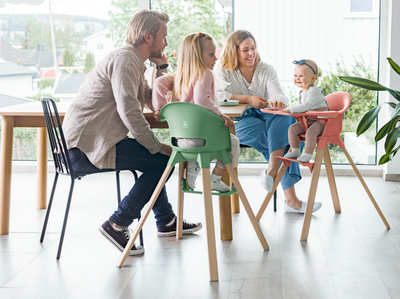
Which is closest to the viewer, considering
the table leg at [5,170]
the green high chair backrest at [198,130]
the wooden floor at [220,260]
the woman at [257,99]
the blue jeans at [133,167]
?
the wooden floor at [220,260]

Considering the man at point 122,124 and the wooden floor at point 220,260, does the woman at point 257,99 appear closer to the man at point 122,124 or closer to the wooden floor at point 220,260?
the wooden floor at point 220,260

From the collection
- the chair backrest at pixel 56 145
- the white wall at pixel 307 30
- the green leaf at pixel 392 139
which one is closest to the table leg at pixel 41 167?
the chair backrest at pixel 56 145

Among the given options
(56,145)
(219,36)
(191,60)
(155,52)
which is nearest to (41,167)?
(56,145)

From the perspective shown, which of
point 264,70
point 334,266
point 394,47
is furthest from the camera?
point 394,47

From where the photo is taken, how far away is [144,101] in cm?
242

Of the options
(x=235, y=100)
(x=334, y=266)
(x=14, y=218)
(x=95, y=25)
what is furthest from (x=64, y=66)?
(x=334, y=266)

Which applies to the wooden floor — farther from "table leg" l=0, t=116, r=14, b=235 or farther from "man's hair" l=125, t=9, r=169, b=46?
"man's hair" l=125, t=9, r=169, b=46

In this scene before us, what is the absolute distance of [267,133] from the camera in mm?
2887

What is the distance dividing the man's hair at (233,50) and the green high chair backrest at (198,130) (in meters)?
1.00

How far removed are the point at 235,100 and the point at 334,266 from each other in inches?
47.9

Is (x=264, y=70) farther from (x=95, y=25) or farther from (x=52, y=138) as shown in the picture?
(x=95, y=25)

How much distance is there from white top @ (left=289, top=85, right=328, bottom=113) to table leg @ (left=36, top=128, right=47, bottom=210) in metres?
1.63

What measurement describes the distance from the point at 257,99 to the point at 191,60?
744mm

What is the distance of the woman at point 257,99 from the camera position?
2.81m
